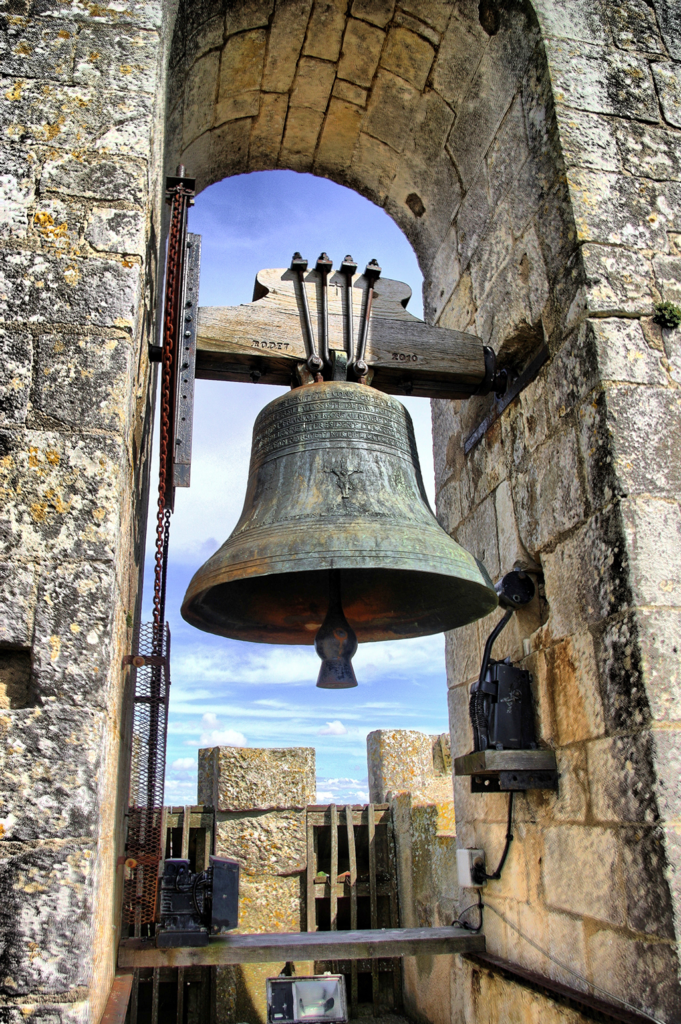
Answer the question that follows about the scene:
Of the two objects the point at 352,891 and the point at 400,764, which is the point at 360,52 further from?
the point at 352,891

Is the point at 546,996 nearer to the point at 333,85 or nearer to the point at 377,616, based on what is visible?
the point at 377,616

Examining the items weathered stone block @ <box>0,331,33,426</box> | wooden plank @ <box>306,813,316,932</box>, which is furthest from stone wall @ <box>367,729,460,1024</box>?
weathered stone block @ <box>0,331,33,426</box>

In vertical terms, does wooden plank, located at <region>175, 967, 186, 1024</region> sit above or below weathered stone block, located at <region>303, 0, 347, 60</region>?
below

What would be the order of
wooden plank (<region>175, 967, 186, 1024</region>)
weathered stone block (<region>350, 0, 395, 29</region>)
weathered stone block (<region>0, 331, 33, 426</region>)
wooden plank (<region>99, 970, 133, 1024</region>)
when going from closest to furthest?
wooden plank (<region>99, 970, 133, 1024</region>), weathered stone block (<region>0, 331, 33, 426</region>), weathered stone block (<region>350, 0, 395, 29</region>), wooden plank (<region>175, 967, 186, 1024</region>)

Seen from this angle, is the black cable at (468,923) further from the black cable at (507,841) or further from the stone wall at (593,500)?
the black cable at (507,841)

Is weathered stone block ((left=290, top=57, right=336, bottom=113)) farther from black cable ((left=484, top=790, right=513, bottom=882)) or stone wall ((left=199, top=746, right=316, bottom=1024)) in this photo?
stone wall ((left=199, top=746, right=316, bottom=1024))

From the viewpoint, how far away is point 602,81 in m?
2.69

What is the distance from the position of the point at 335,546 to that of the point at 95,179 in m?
1.19

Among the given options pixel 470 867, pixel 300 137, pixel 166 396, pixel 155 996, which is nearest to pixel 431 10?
pixel 300 137

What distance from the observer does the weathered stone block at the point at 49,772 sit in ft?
5.24

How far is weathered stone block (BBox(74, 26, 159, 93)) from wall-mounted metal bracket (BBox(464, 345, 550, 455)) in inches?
57.2

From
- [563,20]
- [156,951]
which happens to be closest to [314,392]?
[563,20]

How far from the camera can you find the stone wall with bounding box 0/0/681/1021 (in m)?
1.71

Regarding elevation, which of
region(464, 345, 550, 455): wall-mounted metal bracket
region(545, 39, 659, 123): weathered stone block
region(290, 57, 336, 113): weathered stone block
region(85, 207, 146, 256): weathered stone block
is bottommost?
region(464, 345, 550, 455): wall-mounted metal bracket
